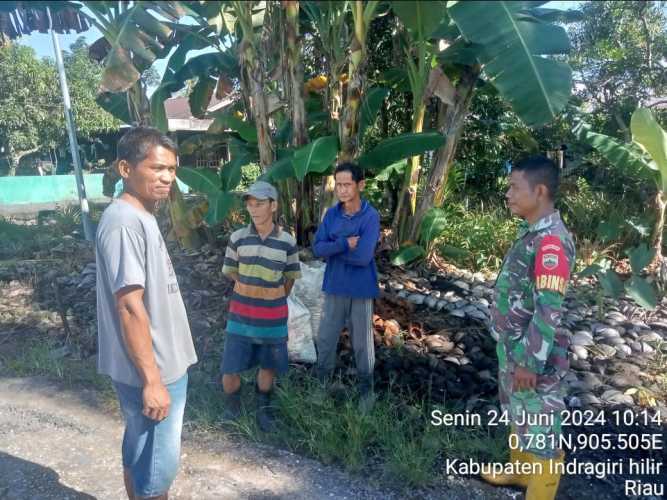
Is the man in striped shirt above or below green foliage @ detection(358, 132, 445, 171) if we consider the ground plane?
below

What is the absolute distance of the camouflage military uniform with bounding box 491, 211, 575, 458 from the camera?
2.15 metres

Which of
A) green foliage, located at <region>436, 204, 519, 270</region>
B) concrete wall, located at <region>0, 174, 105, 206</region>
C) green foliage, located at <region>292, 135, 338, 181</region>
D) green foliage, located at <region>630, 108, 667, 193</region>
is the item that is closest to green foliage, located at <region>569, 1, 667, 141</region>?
green foliage, located at <region>630, 108, 667, 193</region>

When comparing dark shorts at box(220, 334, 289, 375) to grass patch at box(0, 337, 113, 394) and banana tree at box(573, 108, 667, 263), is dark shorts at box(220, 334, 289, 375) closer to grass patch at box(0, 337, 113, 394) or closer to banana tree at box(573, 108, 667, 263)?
grass patch at box(0, 337, 113, 394)

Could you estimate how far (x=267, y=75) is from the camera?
4828mm

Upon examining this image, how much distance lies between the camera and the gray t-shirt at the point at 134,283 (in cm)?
187

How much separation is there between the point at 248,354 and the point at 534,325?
169cm

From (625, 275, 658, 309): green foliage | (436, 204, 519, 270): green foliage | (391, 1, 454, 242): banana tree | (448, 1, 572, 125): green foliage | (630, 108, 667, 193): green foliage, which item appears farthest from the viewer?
(436, 204, 519, 270): green foliage

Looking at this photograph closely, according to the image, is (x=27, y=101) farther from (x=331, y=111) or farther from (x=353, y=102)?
(x=353, y=102)

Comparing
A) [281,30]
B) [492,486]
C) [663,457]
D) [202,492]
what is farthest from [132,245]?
[663,457]

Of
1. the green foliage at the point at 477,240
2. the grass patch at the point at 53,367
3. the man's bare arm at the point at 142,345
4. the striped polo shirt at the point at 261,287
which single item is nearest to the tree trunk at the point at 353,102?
the striped polo shirt at the point at 261,287

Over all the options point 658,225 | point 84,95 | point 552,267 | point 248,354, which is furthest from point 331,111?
point 84,95

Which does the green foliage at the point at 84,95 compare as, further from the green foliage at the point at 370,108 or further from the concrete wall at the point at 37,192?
the green foliage at the point at 370,108

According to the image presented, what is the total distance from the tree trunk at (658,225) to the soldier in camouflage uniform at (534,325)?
151 inches

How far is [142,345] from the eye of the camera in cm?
189
